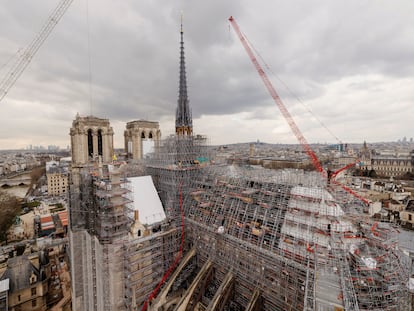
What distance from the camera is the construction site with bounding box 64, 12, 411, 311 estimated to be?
32.3 ft

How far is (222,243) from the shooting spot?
14289mm

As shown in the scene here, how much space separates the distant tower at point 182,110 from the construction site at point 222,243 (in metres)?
5.29

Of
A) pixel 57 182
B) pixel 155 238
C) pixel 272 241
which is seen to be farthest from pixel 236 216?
pixel 57 182

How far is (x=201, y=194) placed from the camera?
18.1 meters

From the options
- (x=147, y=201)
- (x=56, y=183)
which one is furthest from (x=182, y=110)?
(x=56, y=183)

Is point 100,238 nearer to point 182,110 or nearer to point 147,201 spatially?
point 147,201

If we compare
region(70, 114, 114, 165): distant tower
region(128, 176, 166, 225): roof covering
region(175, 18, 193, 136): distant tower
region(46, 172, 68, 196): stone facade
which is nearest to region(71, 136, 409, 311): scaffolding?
region(128, 176, 166, 225): roof covering

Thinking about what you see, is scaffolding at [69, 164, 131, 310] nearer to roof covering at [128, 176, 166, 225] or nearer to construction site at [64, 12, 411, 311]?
construction site at [64, 12, 411, 311]

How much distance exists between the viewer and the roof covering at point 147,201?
1698 cm

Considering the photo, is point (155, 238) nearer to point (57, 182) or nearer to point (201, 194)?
point (201, 194)

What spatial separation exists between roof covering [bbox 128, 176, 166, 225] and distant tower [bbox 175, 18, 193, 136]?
818 centimetres

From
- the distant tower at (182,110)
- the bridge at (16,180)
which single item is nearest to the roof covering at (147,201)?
the distant tower at (182,110)

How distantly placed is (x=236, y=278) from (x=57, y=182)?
6565 cm

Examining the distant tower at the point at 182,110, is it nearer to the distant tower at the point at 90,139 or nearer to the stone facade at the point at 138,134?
the stone facade at the point at 138,134
